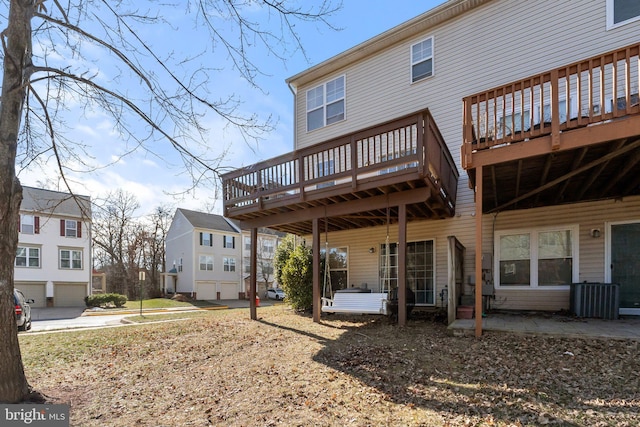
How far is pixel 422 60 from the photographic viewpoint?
9.83m

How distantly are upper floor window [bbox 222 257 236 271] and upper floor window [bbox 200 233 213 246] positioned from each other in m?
2.31

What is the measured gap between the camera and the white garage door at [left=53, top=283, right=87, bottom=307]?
2291 cm

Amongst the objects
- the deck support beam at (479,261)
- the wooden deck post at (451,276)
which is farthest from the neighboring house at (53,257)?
the deck support beam at (479,261)

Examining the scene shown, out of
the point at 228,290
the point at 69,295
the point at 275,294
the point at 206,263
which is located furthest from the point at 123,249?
the point at 275,294

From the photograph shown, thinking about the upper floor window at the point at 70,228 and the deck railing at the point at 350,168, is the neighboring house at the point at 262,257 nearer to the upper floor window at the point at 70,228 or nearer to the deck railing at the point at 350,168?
the upper floor window at the point at 70,228

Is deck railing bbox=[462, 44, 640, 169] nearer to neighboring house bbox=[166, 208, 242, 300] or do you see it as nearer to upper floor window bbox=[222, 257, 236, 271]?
neighboring house bbox=[166, 208, 242, 300]

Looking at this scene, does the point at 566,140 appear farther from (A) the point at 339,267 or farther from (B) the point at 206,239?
(B) the point at 206,239

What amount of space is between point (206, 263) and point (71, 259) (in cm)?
1034

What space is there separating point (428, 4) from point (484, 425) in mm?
10123

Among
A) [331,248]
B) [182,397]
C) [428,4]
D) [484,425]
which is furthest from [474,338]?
[428,4]

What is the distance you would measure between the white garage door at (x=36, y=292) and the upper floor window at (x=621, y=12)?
29738mm

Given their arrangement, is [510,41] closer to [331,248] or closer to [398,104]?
[398,104]

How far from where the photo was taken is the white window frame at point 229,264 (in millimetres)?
33156

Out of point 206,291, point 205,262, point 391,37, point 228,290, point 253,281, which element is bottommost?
point 228,290
